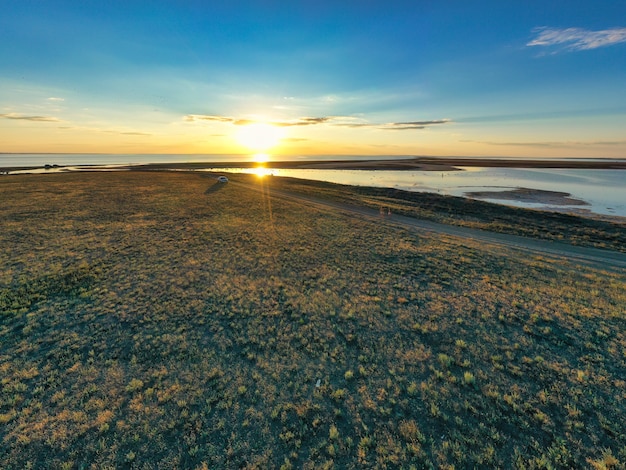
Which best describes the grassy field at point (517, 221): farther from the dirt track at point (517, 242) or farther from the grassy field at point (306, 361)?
the grassy field at point (306, 361)

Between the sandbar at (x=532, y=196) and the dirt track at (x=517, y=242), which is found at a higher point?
the sandbar at (x=532, y=196)

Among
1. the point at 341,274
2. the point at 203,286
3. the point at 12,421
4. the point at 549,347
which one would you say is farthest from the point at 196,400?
the point at 549,347

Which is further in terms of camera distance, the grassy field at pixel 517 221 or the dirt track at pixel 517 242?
the grassy field at pixel 517 221

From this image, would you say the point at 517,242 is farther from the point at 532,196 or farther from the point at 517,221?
the point at 532,196

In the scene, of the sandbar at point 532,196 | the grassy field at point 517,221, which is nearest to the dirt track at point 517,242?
the grassy field at point 517,221

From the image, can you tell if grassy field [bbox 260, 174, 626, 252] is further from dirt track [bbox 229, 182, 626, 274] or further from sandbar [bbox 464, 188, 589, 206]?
sandbar [bbox 464, 188, 589, 206]

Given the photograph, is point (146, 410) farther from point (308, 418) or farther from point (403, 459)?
point (403, 459)


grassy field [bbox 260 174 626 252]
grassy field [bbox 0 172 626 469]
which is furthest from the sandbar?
grassy field [bbox 0 172 626 469]

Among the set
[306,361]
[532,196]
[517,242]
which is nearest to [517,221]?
[517,242]
